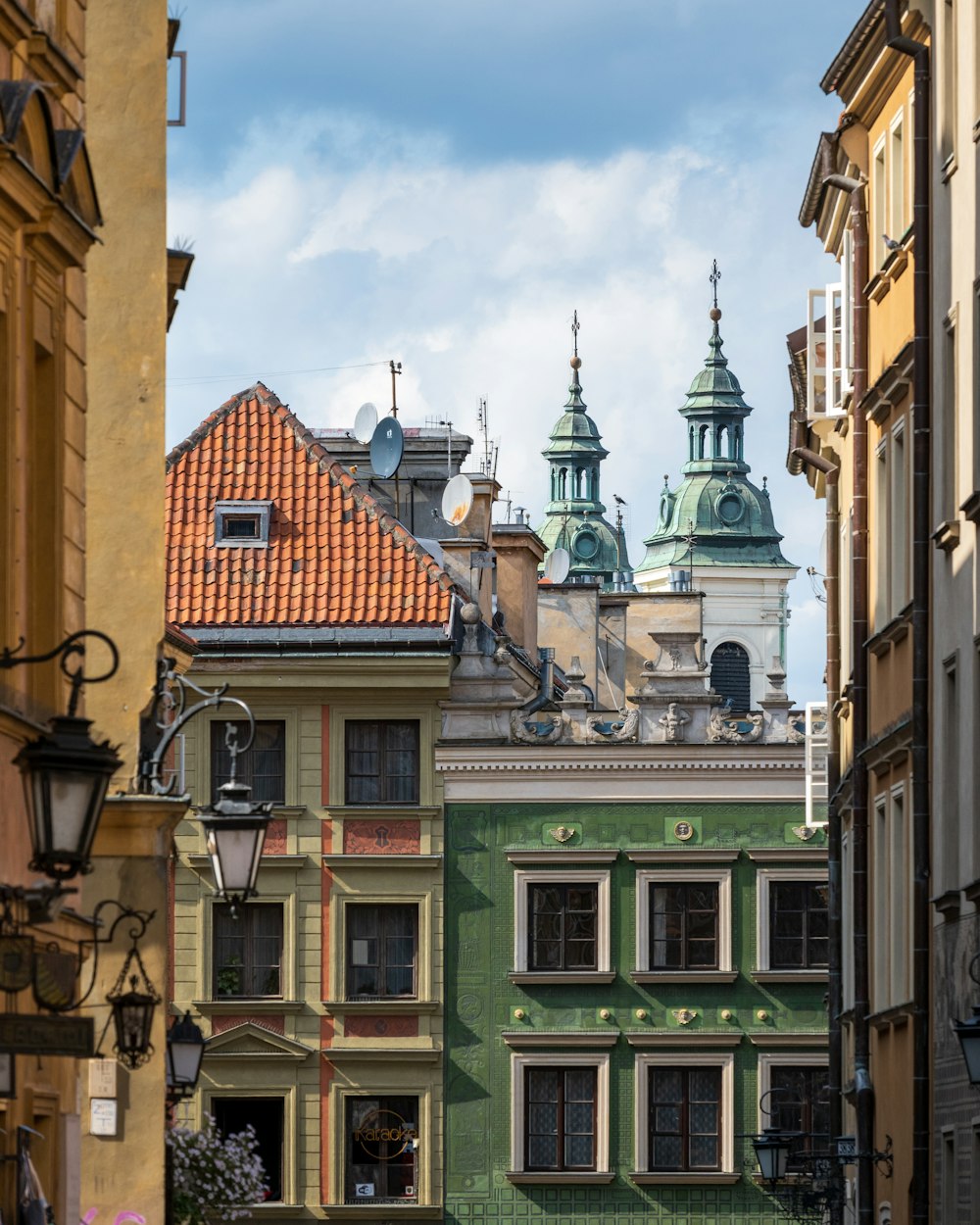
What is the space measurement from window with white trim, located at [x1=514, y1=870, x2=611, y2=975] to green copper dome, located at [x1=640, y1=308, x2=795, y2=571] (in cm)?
10394

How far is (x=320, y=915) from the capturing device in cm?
3809

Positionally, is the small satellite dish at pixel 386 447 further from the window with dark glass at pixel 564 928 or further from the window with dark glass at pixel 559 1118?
the window with dark glass at pixel 559 1118

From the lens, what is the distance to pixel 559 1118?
1490 inches

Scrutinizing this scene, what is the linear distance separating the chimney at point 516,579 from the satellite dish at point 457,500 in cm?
453

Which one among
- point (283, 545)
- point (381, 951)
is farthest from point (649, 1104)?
point (283, 545)

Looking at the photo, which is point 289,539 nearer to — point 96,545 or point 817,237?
point 817,237

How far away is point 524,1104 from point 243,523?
31.0 ft

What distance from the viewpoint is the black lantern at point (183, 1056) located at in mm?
18078

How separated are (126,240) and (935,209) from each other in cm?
670

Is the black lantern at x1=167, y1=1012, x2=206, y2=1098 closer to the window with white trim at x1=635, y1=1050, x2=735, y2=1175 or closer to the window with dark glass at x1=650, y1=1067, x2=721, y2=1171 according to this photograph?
the window with white trim at x1=635, y1=1050, x2=735, y2=1175

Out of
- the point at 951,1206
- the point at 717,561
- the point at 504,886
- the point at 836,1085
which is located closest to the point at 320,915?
the point at 504,886

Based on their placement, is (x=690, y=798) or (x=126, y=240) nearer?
(x=126, y=240)

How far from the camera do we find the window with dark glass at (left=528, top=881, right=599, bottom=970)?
3816 cm

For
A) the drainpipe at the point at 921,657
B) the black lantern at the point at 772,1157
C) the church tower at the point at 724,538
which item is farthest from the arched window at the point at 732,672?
the drainpipe at the point at 921,657
